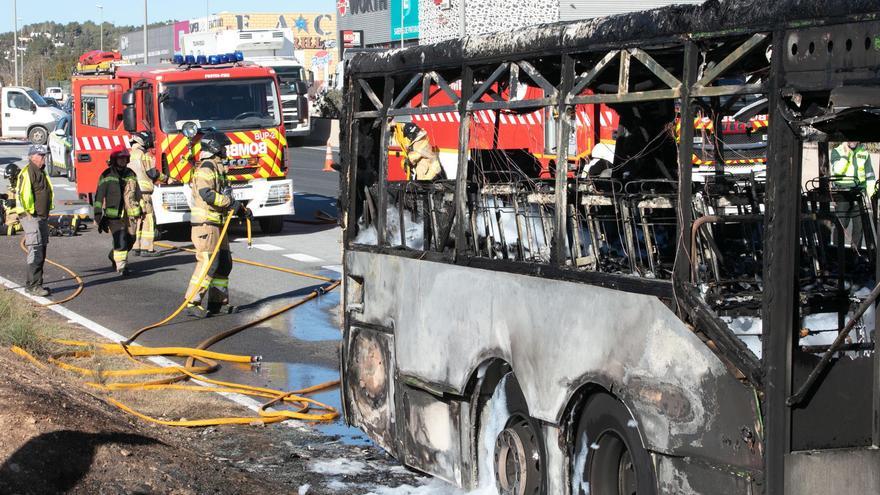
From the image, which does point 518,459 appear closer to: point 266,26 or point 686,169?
point 686,169

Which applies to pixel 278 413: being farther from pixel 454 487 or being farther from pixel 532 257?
pixel 532 257

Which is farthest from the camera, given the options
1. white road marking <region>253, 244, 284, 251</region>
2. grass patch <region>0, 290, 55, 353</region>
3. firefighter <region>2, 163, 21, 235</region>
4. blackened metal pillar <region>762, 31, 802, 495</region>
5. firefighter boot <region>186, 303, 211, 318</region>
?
white road marking <region>253, 244, 284, 251</region>

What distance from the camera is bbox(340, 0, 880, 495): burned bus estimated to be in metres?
4.64

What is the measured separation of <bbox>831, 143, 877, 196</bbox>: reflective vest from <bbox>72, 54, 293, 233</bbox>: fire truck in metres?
14.3

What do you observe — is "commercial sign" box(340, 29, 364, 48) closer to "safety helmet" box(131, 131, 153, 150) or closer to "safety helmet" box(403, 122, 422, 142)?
"safety helmet" box(131, 131, 153, 150)

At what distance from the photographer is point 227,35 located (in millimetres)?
31672

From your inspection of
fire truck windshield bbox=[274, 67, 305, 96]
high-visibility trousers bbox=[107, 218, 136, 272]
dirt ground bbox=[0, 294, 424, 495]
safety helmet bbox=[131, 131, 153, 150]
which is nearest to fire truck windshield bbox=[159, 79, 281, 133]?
safety helmet bbox=[131, 131, 153, 150]

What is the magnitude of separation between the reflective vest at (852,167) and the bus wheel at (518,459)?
6.28 feet

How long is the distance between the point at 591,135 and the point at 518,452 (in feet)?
6.88

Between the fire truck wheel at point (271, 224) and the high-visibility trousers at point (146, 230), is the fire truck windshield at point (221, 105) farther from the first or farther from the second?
the fire truck wheel at point (271, 224)

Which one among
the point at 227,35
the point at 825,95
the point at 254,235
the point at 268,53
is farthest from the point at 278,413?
the point at 268,53

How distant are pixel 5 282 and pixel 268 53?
18898mm

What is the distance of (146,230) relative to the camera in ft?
61.7

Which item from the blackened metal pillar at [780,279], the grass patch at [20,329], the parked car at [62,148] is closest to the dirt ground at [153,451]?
the grass patch at [20,329]
